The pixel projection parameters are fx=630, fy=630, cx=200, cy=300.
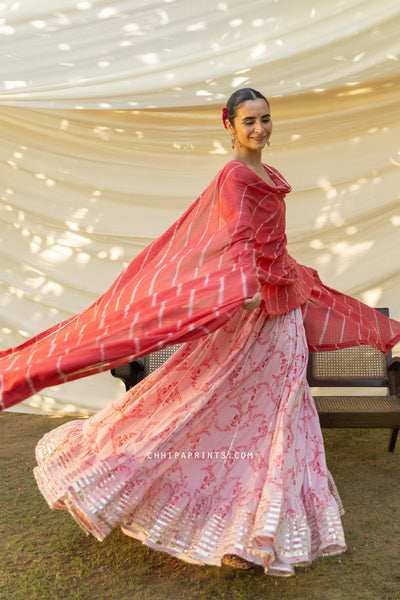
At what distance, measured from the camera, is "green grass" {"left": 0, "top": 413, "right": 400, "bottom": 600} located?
2.18 m

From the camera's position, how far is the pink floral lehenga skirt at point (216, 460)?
6.83 ft

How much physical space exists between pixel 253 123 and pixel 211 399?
105 centimetres

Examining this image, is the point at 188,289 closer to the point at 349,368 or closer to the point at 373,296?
the point at 349,368

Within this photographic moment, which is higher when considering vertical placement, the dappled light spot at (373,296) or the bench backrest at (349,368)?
the dappled light spot at (373,296)

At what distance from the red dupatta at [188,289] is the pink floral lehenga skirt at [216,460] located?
0.27 metres

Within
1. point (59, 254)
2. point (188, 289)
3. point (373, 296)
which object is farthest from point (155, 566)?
point (59, 254)

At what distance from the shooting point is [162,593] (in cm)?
217

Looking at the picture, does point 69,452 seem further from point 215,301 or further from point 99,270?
point 99,270

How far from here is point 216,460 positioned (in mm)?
2273

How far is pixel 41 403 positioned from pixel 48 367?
2481 millimetres

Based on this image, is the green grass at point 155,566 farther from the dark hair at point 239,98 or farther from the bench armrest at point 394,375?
the dark hair at point 239,98

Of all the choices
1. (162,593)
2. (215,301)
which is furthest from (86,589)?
(215,301)

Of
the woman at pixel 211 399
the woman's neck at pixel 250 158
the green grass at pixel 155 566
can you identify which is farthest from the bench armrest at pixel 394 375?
the woman's neck at pixel 250 158

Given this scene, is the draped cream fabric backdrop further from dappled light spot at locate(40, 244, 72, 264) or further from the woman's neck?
the woman's neck
